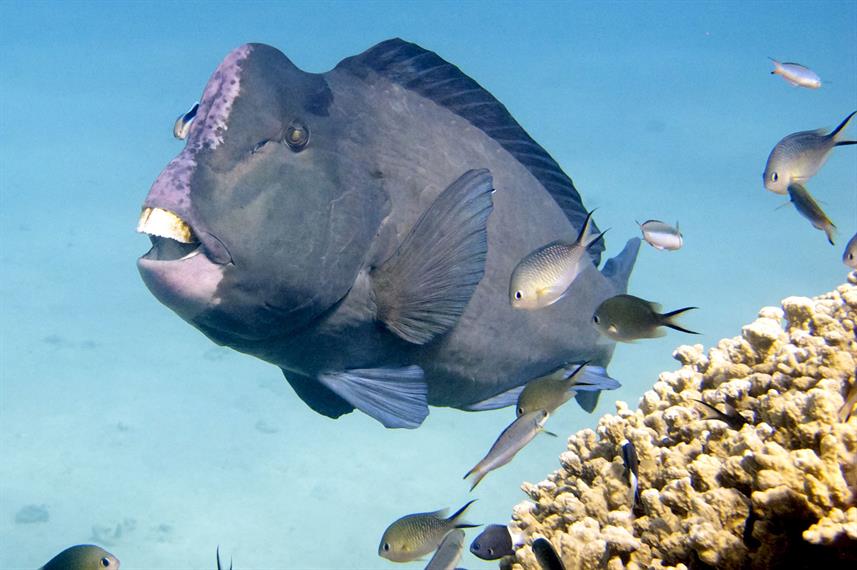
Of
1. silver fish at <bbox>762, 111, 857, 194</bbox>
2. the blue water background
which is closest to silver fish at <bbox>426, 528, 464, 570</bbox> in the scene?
silver fish at <bbox>762, 111, 857, 194</bbox>

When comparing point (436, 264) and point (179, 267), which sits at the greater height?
point (436, 264)

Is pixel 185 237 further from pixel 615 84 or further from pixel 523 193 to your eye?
pixel 615 84

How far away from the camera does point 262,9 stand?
85.4m

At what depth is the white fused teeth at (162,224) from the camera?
2.14 m

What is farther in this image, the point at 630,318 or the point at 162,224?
the point at 630,318

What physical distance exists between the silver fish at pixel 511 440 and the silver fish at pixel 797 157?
1.88 meters

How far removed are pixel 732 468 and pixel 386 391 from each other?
62.2 inches

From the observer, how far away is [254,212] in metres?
2.29

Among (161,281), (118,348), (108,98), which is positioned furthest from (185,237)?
(108,98)

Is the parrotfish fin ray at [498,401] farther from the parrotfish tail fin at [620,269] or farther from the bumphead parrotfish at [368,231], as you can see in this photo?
the parrotfish tail fin at [620,269]

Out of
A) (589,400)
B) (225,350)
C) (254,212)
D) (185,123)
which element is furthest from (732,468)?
(225,350)

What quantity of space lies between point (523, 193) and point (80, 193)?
2490 centimetres

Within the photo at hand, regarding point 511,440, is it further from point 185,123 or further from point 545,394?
point 185,123

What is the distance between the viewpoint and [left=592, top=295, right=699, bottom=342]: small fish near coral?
2584mm
